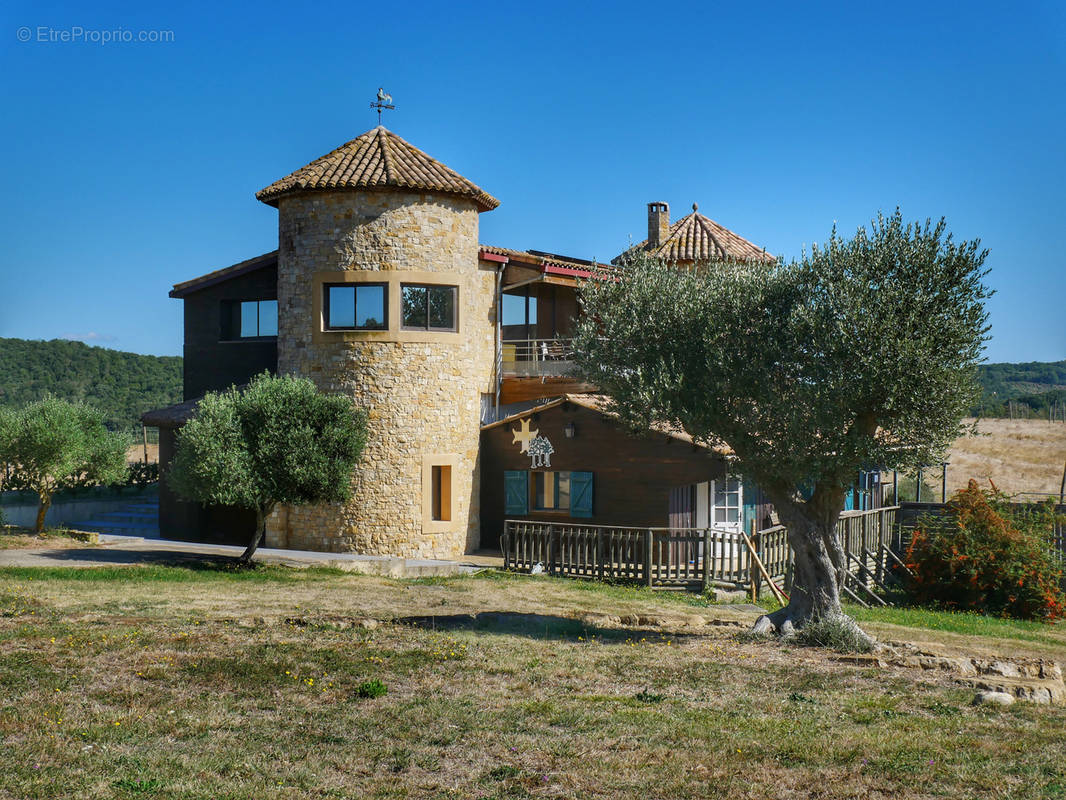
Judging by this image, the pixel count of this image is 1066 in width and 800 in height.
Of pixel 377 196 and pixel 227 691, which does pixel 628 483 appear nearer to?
pixel 377 196

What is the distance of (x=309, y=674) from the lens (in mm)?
11406

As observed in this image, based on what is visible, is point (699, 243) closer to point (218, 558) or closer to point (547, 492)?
point (547, 492)

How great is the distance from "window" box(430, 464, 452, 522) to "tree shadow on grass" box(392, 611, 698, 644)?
816 cm

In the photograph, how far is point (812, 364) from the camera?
45.6 ft

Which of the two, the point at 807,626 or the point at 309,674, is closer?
the point at 309,674

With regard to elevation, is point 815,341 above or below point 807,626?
above

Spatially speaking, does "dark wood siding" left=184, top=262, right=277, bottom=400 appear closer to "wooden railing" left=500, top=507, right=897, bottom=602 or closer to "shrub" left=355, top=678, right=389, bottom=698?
"wooden railing" left=500, top=507, right=897, bottom=602

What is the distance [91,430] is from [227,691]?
1826cm

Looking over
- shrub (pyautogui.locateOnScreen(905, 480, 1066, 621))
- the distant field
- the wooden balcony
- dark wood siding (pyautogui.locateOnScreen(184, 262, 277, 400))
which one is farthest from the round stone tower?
the distant field

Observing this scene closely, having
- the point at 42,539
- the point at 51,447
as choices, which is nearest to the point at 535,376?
the point at 51,447

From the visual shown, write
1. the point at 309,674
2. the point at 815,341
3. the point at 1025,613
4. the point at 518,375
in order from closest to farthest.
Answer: the point at 309,674
the point at 815,341
the point at 1025,613
the point at 518,375

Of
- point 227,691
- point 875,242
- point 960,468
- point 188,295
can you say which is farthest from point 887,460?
point 960,468

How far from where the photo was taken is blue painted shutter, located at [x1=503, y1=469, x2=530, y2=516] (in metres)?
24.1

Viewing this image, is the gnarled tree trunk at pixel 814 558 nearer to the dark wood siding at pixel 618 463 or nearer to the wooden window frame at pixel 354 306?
the dark wood siding at pixel 618 463
